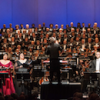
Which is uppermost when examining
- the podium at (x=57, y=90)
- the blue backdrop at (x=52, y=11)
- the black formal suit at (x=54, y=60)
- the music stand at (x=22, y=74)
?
the blue backdrop at (x=52, y=11)

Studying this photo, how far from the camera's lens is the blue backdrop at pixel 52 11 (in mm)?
5789

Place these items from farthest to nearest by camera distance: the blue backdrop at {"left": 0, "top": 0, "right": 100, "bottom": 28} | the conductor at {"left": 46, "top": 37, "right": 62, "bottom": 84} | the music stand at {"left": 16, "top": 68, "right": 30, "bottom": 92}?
the blue backdrop at {"left": 0, "top": 0, "right": 100, "bottom": 28}
the music stand at {"left": 16, "top": 68, "right": 30, "bottom": 92}
the conductor at {"left": 46, "top": 37, "right": 62, "bottom": 84}

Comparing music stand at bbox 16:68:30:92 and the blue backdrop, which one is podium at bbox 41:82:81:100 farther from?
the blue backdrop

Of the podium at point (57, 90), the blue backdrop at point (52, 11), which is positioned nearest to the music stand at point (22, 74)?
the podium at point (57, 90)

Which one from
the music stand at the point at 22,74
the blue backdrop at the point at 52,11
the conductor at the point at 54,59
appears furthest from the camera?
the blue backdrop at the point at 52,11

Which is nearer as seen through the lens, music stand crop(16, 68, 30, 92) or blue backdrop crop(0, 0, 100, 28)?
music stand crop(16, 68, 30, 92)

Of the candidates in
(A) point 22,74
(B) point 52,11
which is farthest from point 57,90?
(B) point 52,11

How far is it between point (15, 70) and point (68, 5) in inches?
177

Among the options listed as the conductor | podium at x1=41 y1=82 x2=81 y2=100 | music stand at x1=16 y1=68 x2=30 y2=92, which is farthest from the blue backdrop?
podium at x1=41 y1=82 x2=81 y2=100

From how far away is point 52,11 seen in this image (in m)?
6.18

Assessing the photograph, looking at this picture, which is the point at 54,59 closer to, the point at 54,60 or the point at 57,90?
the point at 54,60

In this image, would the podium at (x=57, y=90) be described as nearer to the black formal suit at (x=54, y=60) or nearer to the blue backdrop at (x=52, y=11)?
the black formal suit at (x=54, y=60)

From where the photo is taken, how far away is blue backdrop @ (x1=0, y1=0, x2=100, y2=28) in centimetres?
579

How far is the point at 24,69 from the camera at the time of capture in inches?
82.9
